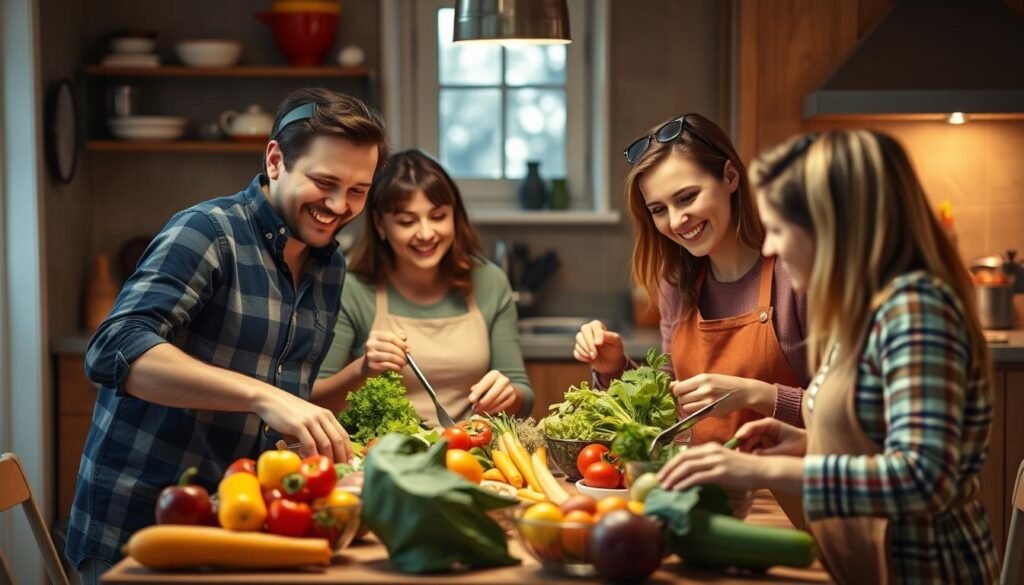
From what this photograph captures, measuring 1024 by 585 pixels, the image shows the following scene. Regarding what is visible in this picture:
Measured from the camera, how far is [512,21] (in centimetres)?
245

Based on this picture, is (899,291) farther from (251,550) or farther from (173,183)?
(173,183)

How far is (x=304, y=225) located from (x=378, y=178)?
85cm

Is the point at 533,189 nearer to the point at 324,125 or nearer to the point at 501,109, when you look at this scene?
the point at 501,109

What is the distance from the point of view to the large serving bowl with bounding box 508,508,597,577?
69.1 inches

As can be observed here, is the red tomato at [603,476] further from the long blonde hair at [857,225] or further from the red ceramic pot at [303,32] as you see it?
the red ceramic pot at [303,32]

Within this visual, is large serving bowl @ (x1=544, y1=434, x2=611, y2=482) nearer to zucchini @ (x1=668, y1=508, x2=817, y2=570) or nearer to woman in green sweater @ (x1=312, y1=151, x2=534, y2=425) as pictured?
zucchini @ (x1=668, y1=508, x2=817, y2=570)

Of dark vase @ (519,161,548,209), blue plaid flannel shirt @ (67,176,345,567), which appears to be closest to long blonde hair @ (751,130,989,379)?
blue plaid flannel shirt @ (67,176,345,567)

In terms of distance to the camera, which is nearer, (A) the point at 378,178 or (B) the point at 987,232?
(A) the point at 378,178

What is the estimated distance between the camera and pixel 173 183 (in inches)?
201

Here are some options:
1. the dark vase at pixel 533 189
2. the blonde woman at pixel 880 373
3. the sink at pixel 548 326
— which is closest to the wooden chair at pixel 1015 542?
the blonde woman at pixel 880 373

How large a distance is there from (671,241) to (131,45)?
2853 mm

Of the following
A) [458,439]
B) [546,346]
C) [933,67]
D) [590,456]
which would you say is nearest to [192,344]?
[458,439]

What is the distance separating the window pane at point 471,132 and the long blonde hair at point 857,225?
139 inches

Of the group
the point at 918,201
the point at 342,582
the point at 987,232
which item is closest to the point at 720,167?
the point at 918,201
